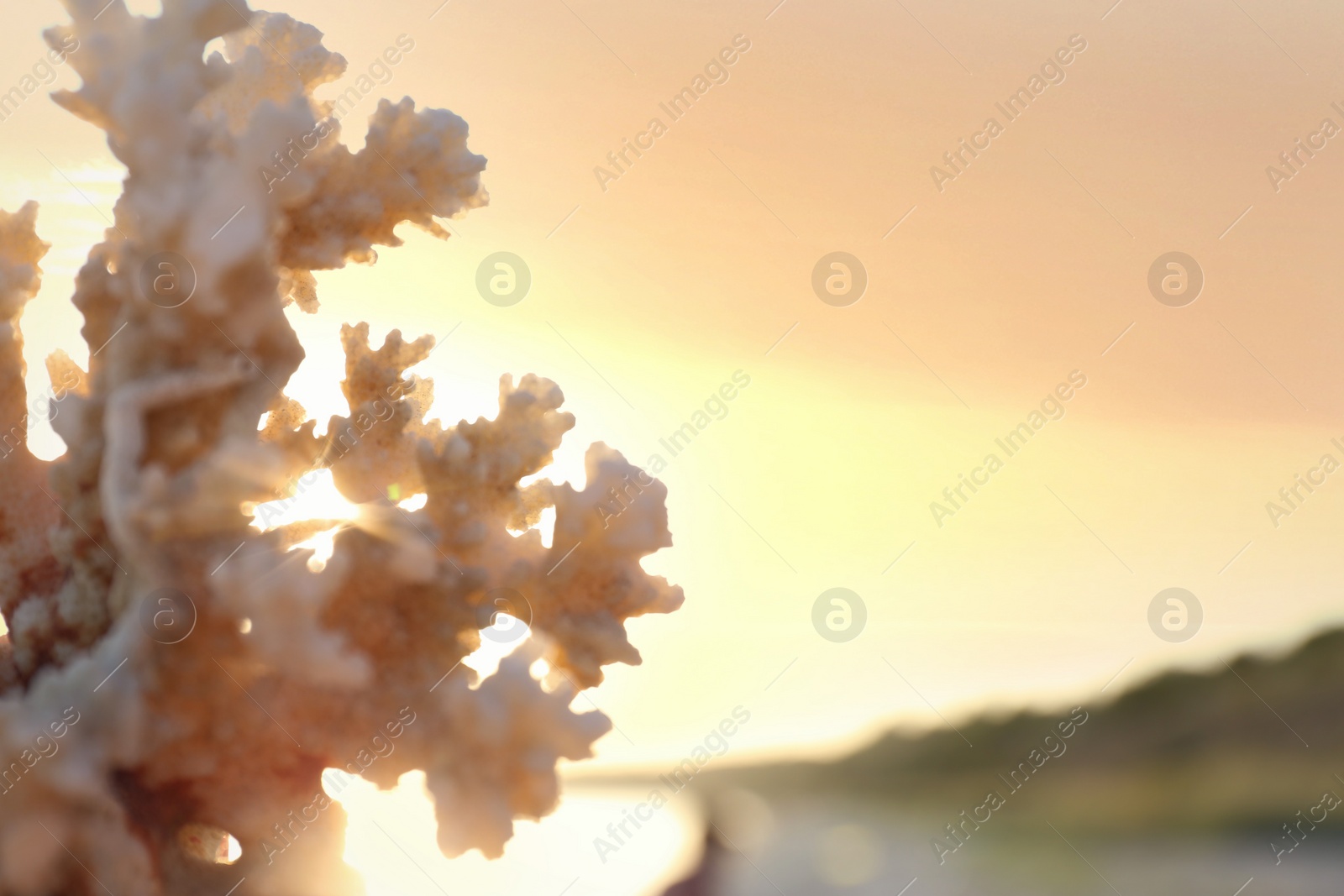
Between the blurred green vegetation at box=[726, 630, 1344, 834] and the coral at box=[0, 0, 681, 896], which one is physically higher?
the blurred green vegetation at box=[726, 630, 1344, 834]

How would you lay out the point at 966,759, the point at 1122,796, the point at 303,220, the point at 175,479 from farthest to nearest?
the point at 303,220, the point at 175,479, the point at 966,759, the point at 1122,796

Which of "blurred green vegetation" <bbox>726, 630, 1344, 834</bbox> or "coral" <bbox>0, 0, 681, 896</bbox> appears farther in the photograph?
"coral" <bbox>0, 0, 681, 896</bbox>

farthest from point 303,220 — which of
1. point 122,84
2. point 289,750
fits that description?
point 289,750

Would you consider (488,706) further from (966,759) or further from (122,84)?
(122,84)

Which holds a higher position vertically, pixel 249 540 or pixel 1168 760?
pixel 1168 760

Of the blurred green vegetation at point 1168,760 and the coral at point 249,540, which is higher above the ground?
the blurred green vegetation at point 1168,760

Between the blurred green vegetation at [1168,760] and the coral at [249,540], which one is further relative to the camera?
the coral at [249,540]

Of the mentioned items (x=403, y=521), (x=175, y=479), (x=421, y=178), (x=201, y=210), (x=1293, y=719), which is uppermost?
(x=1293, y=719)

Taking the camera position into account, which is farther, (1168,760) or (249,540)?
(249,540)
